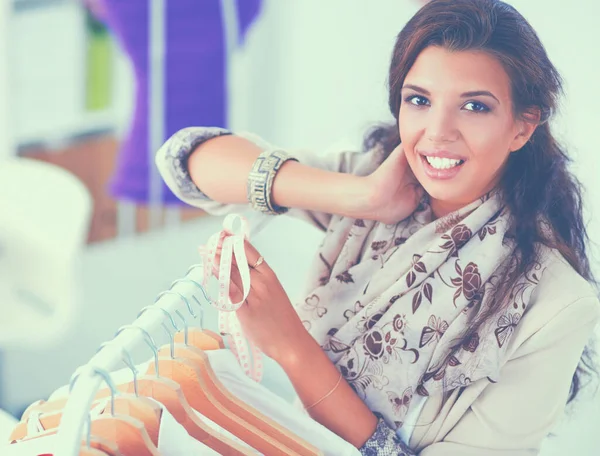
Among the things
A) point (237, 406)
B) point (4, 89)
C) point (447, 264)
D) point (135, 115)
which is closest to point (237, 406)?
point (237, 406)

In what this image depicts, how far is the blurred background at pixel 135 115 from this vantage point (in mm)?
2596

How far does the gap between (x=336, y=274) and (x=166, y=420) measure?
0.51m

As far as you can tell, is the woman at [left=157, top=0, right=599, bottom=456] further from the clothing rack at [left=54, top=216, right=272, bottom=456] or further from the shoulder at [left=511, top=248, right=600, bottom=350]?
the clothing rack at [left=54, top=216, right=272, bottom=456]

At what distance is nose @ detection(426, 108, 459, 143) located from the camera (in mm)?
1214

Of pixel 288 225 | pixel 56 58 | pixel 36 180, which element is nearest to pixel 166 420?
pixel 36 180

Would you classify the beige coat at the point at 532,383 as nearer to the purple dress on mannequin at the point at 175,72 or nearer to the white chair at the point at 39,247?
the white chair at the point at 39,247

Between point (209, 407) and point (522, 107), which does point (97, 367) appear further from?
point (522, 107)

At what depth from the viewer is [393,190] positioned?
1375 mm

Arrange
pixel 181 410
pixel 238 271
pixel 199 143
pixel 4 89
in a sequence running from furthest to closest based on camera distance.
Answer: pixel 4 89 → pixel 199 143 → pixel 238 271 → pixel 181 410

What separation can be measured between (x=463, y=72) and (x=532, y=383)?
43 centimetres

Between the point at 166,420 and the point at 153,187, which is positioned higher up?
the point at 166,420

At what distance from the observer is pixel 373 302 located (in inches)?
54.2

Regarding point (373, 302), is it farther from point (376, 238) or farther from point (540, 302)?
point (540, 302)

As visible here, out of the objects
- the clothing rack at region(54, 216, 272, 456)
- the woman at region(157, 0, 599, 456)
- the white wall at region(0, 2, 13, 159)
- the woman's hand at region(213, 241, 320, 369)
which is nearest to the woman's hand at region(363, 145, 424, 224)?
the woman at region(157, 0, 599, 456)
